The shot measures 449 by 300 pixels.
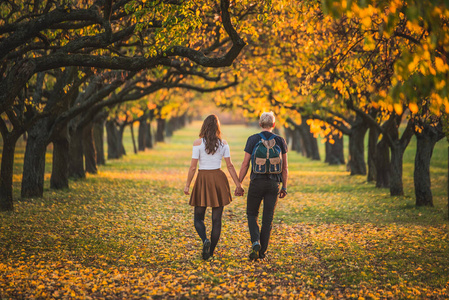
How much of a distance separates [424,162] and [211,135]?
30.7 feet

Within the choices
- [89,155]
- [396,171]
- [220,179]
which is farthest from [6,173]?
[396,171]

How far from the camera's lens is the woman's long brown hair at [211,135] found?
25.7ft

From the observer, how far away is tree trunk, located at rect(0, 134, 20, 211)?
12172mm

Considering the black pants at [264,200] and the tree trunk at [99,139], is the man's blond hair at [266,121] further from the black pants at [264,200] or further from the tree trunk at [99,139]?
the tree trunk at [99,139]

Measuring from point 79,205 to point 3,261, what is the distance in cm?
667

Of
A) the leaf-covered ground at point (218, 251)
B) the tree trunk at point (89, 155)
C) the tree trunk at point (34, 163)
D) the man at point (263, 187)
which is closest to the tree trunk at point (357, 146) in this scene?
the leaf-covered ground at point (218, 251)

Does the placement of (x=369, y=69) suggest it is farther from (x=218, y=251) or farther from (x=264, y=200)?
(x=218, y=251)

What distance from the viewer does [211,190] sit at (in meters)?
7.86

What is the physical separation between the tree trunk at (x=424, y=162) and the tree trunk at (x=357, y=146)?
974 cm

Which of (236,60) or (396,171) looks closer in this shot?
(396,171)

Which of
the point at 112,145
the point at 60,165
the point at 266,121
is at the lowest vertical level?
the point at 60,165

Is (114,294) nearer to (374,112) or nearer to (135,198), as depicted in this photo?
(135,198)

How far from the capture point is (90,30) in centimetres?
1147

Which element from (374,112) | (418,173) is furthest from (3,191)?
(374,112)
